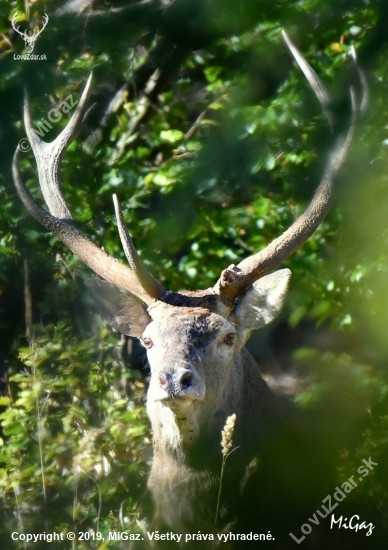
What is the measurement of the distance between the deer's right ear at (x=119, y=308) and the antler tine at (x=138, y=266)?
19 centimetres

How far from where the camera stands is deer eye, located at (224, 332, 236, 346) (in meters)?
4.85

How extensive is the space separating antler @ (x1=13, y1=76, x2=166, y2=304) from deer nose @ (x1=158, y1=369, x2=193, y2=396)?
85cm

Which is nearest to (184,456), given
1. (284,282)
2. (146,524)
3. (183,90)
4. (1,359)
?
(146,524)

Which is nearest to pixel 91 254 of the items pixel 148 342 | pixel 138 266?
pixel 138 266

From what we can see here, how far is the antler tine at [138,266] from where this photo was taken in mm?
4617

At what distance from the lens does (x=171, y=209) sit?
3.87 metres

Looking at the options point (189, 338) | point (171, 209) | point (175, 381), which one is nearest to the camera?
point (171, 209)

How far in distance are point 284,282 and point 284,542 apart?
4.62 feet

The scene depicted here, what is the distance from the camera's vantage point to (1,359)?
6.30m

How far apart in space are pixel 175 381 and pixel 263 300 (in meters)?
1.00

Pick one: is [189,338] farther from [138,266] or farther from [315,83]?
[315,83]

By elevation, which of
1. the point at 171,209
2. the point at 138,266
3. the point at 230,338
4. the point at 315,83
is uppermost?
the point at 315,83

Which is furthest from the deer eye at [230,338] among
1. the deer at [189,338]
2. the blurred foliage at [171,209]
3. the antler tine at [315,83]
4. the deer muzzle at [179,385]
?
the antler tine at [315,83]

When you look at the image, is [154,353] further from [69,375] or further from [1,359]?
[1,359]
